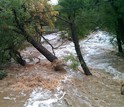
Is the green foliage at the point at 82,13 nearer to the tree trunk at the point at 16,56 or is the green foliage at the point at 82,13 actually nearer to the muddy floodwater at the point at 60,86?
the muddy floodwater at the point at 60,86

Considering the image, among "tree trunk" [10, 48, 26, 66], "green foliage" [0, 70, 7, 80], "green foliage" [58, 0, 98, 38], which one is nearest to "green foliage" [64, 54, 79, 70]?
"green foliage" [0, 70, 7, 80]

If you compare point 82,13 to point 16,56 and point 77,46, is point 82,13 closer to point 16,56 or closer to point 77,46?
point 16,56

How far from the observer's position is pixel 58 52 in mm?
26094

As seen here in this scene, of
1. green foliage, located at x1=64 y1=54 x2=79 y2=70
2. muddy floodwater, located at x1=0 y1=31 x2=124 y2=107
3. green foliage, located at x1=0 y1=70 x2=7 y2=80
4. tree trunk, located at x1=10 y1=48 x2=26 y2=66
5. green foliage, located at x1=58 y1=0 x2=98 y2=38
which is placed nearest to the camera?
muddy floodwater, located at x1=0 y1=31 x2=124 y2=107

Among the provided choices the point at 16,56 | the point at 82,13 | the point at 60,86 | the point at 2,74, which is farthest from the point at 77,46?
A: the point at 82,13

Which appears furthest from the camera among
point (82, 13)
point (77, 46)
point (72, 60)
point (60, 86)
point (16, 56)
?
point (82, 13)

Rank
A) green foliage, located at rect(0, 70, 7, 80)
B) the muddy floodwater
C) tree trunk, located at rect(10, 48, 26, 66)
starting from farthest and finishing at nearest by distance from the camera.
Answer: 1. tree trunk, located at rect(10, 48, 26, 66)
2. green foliage, located at rect(0, 70, 7, 80)
3. the muddy floodwater

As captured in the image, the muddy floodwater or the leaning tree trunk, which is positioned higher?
the leaning tree trunk

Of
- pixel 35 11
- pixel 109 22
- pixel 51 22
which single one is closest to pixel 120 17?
pixel 109 22

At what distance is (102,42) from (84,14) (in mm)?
7450

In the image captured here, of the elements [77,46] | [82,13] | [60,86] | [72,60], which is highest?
[82,13]

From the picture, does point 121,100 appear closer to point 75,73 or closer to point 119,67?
point 75,73

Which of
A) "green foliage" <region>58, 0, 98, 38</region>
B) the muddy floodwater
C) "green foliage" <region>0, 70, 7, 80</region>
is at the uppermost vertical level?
"green foliage" <region>58, 0, 98, 38</region>

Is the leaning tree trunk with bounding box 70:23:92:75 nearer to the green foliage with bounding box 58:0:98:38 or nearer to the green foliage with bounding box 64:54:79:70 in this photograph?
the green foliage with bounding box 64:54:79:70
